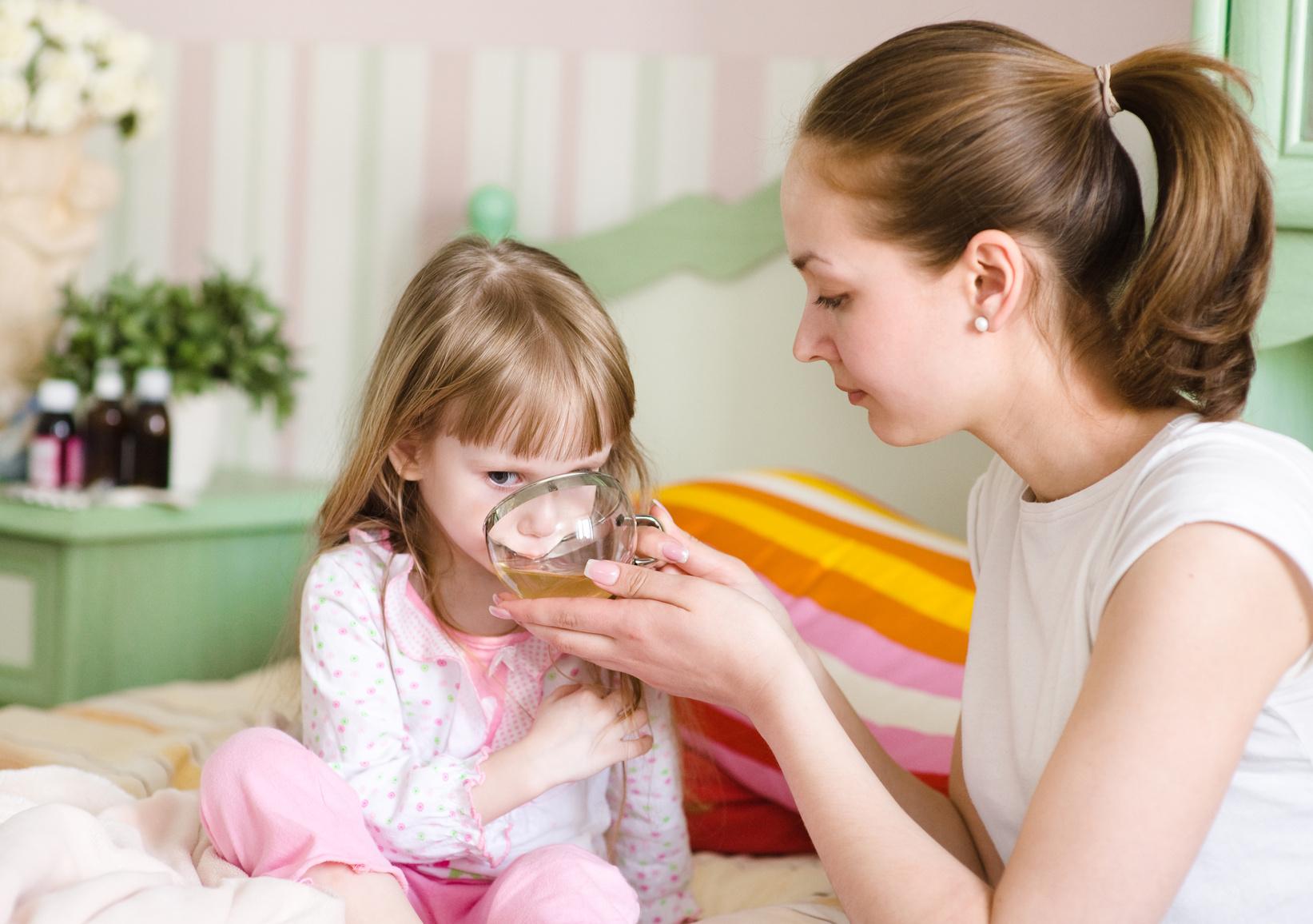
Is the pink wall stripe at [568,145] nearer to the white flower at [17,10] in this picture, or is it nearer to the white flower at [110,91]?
the white flower at [110,91]

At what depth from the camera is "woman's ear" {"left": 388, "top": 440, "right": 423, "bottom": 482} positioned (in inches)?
46.1

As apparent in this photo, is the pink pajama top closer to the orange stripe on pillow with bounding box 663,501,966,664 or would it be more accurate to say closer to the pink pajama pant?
the pink pajama pant

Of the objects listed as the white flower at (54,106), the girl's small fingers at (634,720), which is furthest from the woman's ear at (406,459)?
the white flower at (54,106)

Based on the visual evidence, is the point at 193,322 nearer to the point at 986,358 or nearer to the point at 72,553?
the point at 72,553

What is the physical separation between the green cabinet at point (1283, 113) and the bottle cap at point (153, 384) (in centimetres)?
164

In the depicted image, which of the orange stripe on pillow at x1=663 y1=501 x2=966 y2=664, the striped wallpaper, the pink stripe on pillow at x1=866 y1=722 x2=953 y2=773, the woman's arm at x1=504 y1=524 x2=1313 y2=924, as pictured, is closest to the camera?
the woman's arm at x1=504 y1=524 x2=1313 y2=924

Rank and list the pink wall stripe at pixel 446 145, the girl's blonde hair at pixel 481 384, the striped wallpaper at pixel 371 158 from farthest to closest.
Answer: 1. the pink wall stripe at pixel 446 145
2. the striped wallpaper at pixel 371 158
3. the girl's blonde hair at pixel 481 384

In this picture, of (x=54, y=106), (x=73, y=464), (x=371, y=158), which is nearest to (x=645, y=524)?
(x=73, y=464)

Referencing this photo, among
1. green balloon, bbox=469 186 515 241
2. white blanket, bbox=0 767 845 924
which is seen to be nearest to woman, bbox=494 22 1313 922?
white blanket, bbox=0 767 845 924

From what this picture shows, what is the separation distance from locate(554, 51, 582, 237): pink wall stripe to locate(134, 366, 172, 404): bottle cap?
741 mm

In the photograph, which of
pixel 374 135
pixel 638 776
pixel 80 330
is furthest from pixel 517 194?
pixel 638 776

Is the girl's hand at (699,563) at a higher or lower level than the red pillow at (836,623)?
higher

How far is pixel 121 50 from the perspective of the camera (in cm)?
221

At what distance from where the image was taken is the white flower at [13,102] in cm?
212
